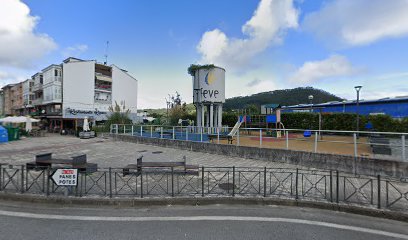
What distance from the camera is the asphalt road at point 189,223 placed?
4.12m

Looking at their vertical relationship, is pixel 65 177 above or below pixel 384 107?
below

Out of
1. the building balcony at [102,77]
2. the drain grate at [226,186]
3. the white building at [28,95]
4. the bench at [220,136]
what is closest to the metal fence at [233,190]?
the drain grate at [226,186]

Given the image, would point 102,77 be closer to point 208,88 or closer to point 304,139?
point 208,88

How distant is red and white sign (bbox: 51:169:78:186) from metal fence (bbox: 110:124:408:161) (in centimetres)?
880

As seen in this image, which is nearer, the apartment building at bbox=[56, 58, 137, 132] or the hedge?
the hedge

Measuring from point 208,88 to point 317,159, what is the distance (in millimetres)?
11461

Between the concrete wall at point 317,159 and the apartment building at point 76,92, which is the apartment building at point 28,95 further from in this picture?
the concrete wall at point 317,159

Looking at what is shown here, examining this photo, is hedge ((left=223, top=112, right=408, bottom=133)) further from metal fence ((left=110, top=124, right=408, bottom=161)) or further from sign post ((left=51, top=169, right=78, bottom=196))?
sign post ((left=51, top=169, right=78, bottom=196))

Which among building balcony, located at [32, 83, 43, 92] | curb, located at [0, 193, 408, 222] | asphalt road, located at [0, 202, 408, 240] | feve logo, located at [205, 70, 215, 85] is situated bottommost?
asphalt road, located at [0, 202, 408, 240]

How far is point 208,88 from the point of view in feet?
62.4

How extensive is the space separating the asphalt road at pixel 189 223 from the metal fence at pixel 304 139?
15.4 ft

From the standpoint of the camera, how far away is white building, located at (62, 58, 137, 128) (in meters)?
37.2

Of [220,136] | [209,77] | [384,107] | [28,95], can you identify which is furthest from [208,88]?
[28,95]

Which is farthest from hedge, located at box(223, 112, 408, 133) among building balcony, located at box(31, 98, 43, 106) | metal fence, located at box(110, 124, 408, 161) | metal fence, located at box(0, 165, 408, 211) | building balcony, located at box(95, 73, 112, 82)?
building balcony, located at box(31, 98, 43, 106)
